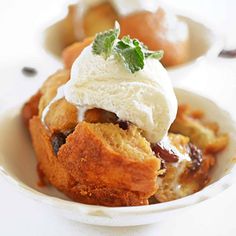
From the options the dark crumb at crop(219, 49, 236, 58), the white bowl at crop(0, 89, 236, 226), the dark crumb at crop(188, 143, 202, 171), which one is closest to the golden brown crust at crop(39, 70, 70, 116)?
the white bowl at crop(0, 89, 236, 226)

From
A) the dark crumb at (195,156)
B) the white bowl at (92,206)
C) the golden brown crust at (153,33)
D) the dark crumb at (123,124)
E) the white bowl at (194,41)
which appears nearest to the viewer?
the white bowl at (92,206)

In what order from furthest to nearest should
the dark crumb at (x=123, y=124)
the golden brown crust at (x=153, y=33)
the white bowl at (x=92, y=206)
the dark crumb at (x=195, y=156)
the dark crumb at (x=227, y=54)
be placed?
the dark crumb at (x=227, y=54) → the golden brown crust at (x=153, y=33) → the dark crumb at (x=195, y=156) → the dark crumb at (x=123, y=124) → the white bowl at (x=92, y=206)

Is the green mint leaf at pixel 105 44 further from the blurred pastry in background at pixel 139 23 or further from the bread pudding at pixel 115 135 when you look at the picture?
the blurred pastry in background at pixel 139 23

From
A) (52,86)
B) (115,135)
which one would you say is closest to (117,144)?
(115,135)

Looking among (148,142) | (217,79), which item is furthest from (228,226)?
(217,79)

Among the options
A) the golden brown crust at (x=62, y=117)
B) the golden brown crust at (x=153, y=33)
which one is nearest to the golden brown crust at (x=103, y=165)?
the golden brown crust at (x=62, y=117)

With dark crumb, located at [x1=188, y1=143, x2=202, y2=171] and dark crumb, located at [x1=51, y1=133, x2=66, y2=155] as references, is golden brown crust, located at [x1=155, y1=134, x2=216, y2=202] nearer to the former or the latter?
dark crumb, located at [x1=188, y1=143, x2=202, y2=171]
